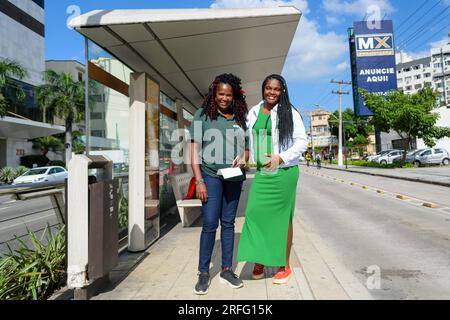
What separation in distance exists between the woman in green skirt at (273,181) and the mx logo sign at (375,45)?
41330 millimetres

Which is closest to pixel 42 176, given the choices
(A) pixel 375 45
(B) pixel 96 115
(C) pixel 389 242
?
(B) pixel 96 115

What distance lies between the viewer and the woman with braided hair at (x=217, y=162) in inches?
131

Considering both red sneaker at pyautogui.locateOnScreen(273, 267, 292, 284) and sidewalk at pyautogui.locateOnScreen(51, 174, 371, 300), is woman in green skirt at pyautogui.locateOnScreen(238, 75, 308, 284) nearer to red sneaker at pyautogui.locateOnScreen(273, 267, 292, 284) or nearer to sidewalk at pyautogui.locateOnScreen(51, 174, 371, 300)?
red sneaker at pyautogui.locateOnScreen(273, 267, 292, 284)

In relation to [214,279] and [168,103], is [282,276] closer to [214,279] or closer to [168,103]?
[214,279]

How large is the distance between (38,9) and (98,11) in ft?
176

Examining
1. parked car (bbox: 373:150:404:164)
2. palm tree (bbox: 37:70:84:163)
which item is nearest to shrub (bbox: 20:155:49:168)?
palm tree (bbox: 37:70:84:163)

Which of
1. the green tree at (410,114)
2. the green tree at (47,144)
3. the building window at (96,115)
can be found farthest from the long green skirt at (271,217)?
the green tree at (47,144)

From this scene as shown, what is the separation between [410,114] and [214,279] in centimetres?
2839

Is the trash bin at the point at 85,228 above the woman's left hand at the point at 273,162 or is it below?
below

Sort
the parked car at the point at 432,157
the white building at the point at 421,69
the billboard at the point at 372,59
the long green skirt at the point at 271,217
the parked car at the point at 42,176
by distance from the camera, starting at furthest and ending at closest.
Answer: the white building at the point at 421,69 → the billboard at the point at 372,59 → the parked car at the point at 432,157 → the parked car at the point at 42,176 → the long green skirt at the point at 271,217

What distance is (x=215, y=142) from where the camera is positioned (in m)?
3.34

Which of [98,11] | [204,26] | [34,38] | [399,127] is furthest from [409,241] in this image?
[34,38]

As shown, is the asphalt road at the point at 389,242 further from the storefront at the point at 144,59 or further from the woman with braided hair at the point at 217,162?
the storefront at the point at 144,59

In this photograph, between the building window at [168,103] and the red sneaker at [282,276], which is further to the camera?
the building window at [168,103]
